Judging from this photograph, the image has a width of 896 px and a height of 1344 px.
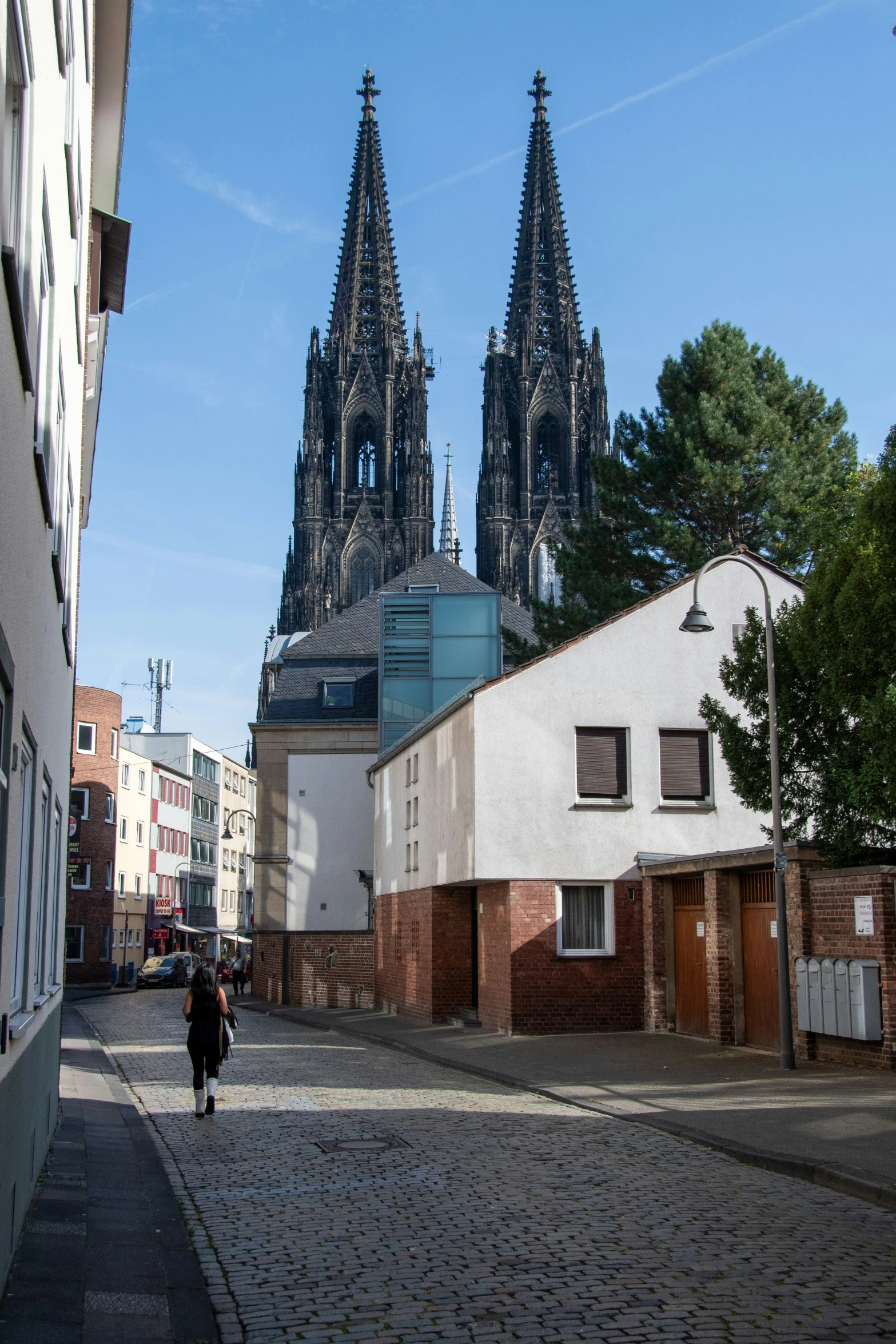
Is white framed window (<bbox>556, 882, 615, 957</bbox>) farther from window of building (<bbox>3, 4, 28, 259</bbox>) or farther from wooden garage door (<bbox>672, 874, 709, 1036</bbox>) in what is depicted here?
window of building (<bbox>3, 4, 28, 259</bbox>)

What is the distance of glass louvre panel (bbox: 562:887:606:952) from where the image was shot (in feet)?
73.1

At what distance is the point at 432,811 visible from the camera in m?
26.5

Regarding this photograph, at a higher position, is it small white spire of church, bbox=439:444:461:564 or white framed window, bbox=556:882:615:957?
small white spire of church, bbox=439:444:461:564

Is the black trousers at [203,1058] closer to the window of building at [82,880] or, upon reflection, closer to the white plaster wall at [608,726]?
the white plaster wall at [608,726]

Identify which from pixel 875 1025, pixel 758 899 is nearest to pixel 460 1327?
pixel 875 1025

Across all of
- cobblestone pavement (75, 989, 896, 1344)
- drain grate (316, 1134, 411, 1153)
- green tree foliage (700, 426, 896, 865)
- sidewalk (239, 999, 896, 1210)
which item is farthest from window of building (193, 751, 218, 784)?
drain grate (316, 1134, 411, 1153)

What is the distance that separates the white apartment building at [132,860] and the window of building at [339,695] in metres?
24.3

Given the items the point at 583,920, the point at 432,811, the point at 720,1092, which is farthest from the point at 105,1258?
the point at 432,811

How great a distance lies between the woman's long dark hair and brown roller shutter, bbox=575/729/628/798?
34.1 feet

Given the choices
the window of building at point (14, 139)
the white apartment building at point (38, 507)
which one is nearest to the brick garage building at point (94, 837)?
the white apartment building at point (38, 507)

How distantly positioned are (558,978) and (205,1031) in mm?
9823

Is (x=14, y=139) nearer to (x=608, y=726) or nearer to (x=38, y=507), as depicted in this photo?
(x=38, y=507)

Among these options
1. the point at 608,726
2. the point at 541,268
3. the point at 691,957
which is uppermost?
the point at 541,268

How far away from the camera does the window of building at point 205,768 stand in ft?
281
